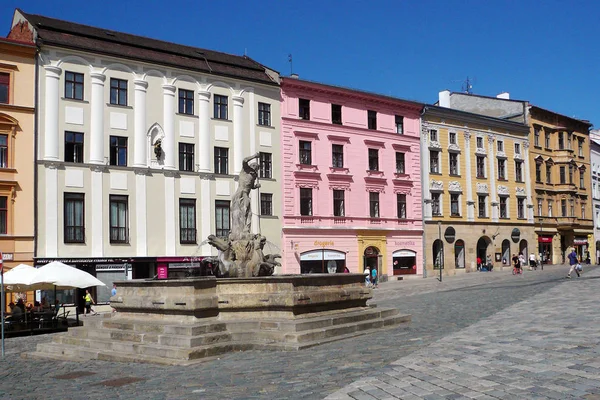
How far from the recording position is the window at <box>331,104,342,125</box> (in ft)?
140

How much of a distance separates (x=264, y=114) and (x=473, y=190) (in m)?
19.7

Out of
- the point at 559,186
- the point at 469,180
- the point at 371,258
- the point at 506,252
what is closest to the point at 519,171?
the point at 559,186

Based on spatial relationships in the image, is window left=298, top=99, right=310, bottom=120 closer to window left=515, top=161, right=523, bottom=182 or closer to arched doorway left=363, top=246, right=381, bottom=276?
arched doorway left=363, top=246, right=381, bottom=276

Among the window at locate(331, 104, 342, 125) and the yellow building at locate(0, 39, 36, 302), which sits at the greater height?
the window at locate(331, 104, 342, 125)

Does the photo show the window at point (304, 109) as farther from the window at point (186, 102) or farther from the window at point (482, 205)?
the window at point (482, 205)

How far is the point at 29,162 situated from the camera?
101ft

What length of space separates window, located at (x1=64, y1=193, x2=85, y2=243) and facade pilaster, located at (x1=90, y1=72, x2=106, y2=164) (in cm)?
203

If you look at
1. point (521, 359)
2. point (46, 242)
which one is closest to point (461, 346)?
point (521, 359)

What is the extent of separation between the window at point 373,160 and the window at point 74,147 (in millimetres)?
19199

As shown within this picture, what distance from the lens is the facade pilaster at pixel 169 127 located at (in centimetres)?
3528

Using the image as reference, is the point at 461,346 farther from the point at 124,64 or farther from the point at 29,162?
the point at 124,64

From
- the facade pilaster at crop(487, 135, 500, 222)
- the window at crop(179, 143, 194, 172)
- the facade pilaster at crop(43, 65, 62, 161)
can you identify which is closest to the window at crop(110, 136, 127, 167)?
the facade pilaster at crop(43, 65, 62, 161)

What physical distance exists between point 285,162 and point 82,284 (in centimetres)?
2027

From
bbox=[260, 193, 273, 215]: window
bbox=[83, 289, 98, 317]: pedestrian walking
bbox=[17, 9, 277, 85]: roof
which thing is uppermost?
bbox=[17, 9, 277, 85]: roof
